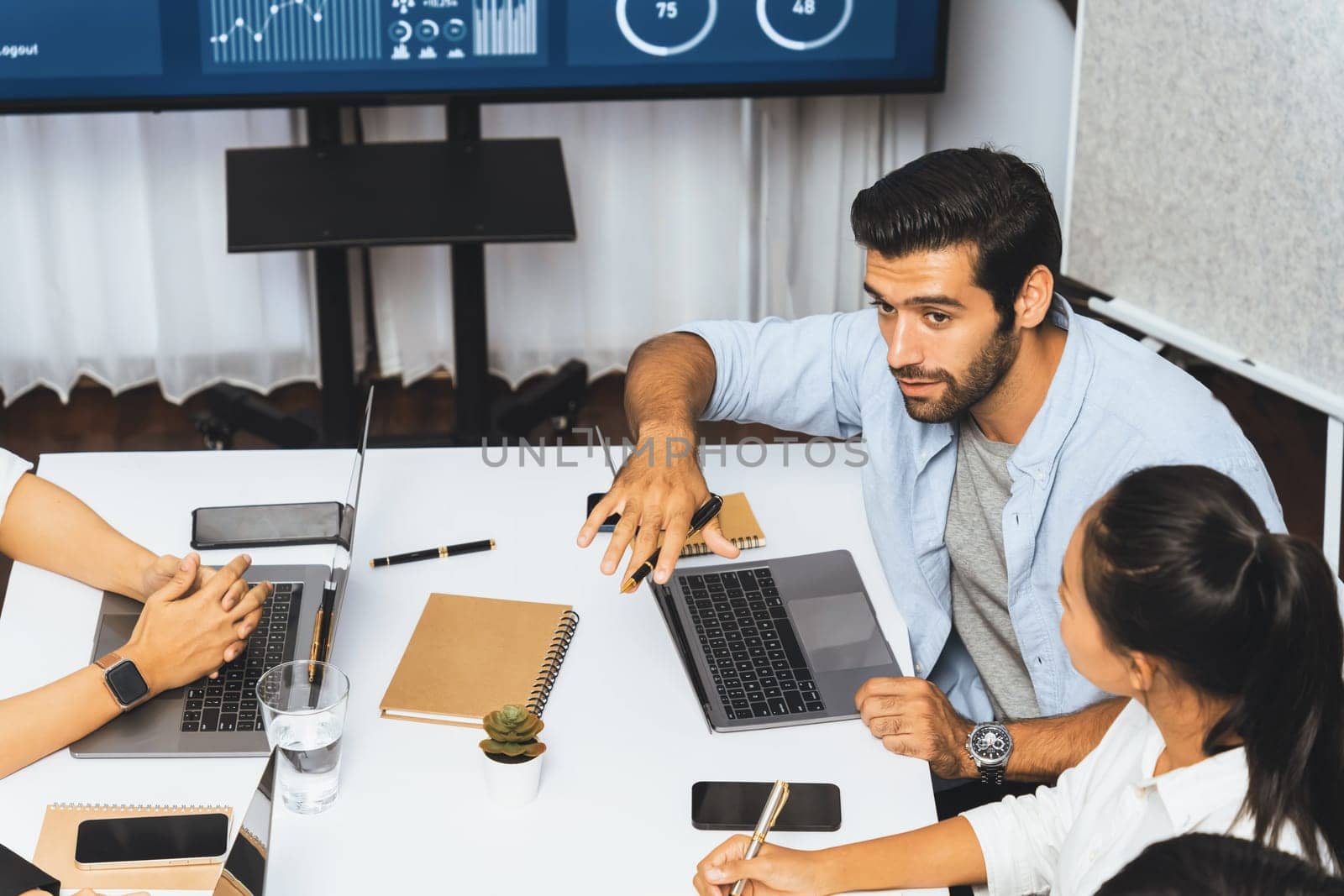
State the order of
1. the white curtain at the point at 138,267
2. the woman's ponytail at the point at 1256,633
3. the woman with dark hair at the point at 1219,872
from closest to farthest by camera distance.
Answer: the woman with dark hair at the point at 1219,872 < the woman's ponytail at the point at 1256,633 < the white curtain at the point at 138,267

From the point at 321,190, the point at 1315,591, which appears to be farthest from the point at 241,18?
the point at 1315,591

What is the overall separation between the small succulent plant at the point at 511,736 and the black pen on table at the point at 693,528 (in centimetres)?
24

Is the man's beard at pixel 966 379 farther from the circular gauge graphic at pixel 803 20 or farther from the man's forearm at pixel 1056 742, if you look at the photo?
the circular gauge graphic at pixel 803 20

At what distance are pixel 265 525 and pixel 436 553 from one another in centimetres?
21

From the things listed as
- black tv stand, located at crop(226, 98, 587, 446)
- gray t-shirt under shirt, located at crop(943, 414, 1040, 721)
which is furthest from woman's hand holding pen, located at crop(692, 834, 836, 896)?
→ black tv stand, located at crop(226, 98, 587, 446)

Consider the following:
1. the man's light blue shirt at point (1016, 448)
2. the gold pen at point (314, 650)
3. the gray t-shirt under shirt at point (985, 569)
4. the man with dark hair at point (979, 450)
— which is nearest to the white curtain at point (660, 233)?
the man's light blue shirt at point (1016, 448)

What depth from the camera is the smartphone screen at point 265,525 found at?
1.68 m

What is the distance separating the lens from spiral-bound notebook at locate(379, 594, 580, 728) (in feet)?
4.68

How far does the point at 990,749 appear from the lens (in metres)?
1.47

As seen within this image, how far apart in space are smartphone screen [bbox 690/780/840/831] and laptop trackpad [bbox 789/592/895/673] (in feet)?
0.62

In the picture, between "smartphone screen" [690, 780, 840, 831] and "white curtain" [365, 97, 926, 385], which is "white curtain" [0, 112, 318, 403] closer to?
"white curtain" [365, 97, 926, 385]

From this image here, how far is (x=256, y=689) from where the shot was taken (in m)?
1.38

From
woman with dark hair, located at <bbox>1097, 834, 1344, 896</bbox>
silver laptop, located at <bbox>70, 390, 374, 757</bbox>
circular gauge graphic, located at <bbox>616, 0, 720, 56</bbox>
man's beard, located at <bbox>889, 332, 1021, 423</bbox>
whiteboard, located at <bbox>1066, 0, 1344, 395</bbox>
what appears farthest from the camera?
circular gauge graphic, located at <bbox>616, 0, 720, 56</bbox>

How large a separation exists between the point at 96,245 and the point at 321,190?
848mm
